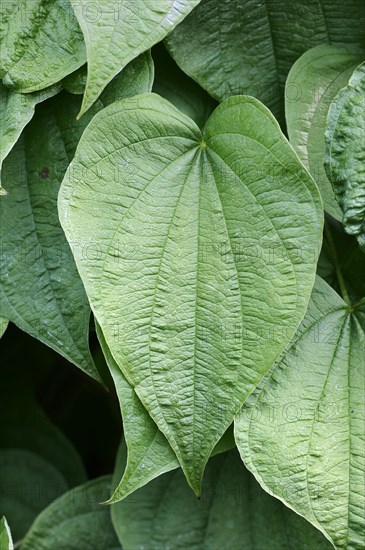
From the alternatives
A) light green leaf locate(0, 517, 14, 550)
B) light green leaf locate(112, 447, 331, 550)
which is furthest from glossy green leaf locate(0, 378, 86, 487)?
light green leaf locate(0, 517, 14, 550)

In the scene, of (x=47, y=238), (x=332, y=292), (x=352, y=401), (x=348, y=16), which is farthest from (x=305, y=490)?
(x=348, y=16)

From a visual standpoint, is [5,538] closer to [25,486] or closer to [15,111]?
[25,486]

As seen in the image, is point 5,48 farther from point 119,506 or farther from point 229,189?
point 119,506

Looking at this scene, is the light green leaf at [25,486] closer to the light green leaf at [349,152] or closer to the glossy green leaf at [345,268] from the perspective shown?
the glossy green leaf at [345,268]

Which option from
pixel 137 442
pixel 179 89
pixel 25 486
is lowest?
pixel 25 486

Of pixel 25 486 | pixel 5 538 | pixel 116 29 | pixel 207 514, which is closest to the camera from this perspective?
pixel 116 29

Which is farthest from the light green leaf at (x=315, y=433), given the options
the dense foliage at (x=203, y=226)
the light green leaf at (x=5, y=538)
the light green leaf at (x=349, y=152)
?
the light green leaf at (x=5, y=538)

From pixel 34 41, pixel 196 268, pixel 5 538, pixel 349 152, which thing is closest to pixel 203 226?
pixel 196 268
